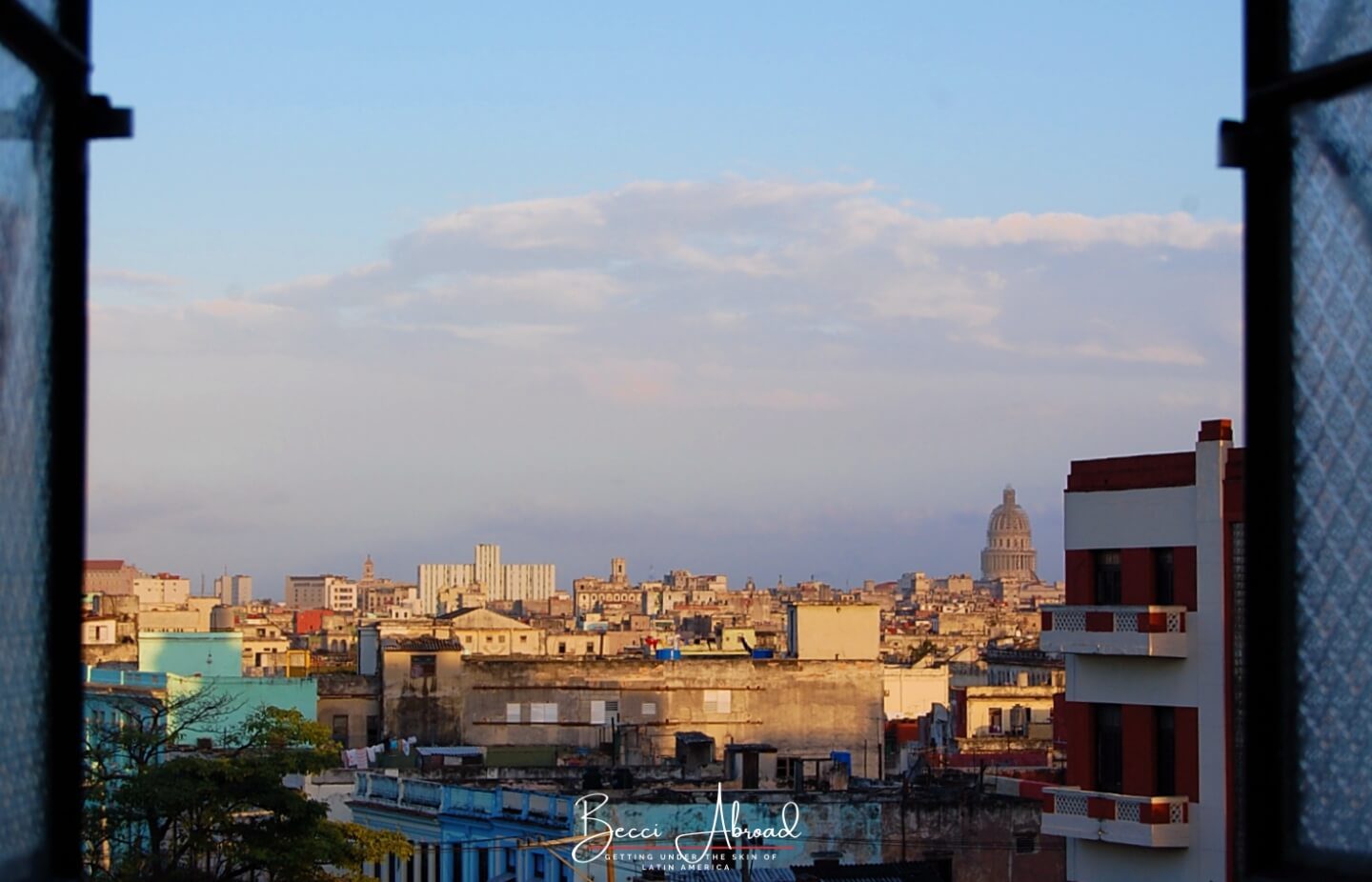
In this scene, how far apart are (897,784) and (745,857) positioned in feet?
Result: 20.9

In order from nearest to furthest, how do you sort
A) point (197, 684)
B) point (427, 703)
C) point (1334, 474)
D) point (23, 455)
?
1. point (1334, 474)
2. point (23, 455)
3. point (197, 684)
4. point (427, 703)

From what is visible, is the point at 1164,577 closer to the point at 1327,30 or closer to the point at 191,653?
the point at 1327,30

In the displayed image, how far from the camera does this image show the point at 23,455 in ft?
9.40

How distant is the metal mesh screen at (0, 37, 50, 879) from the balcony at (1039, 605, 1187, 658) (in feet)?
68.8

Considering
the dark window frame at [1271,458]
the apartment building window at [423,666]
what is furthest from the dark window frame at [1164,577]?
the apartment building window at [423,666]

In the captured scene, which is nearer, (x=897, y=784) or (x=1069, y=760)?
(x=1069, y=760)

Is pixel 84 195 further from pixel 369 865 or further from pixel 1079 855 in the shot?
pixel 369 865

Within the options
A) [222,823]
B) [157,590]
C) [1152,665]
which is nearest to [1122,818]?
[1152,665]

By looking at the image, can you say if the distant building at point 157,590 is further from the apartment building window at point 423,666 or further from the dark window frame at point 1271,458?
the dark window frame at point 1271,458

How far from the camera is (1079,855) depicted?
78.9 feet

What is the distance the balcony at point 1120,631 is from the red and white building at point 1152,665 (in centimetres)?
1

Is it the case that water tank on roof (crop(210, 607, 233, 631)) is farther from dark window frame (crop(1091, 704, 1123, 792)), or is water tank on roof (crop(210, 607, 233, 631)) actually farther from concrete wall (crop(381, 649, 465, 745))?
dark window frame (crop(1091, 704, 1123, 792))

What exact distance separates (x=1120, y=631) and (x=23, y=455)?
70.5 feet

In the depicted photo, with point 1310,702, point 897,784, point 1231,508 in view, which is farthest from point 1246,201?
point 897,784
